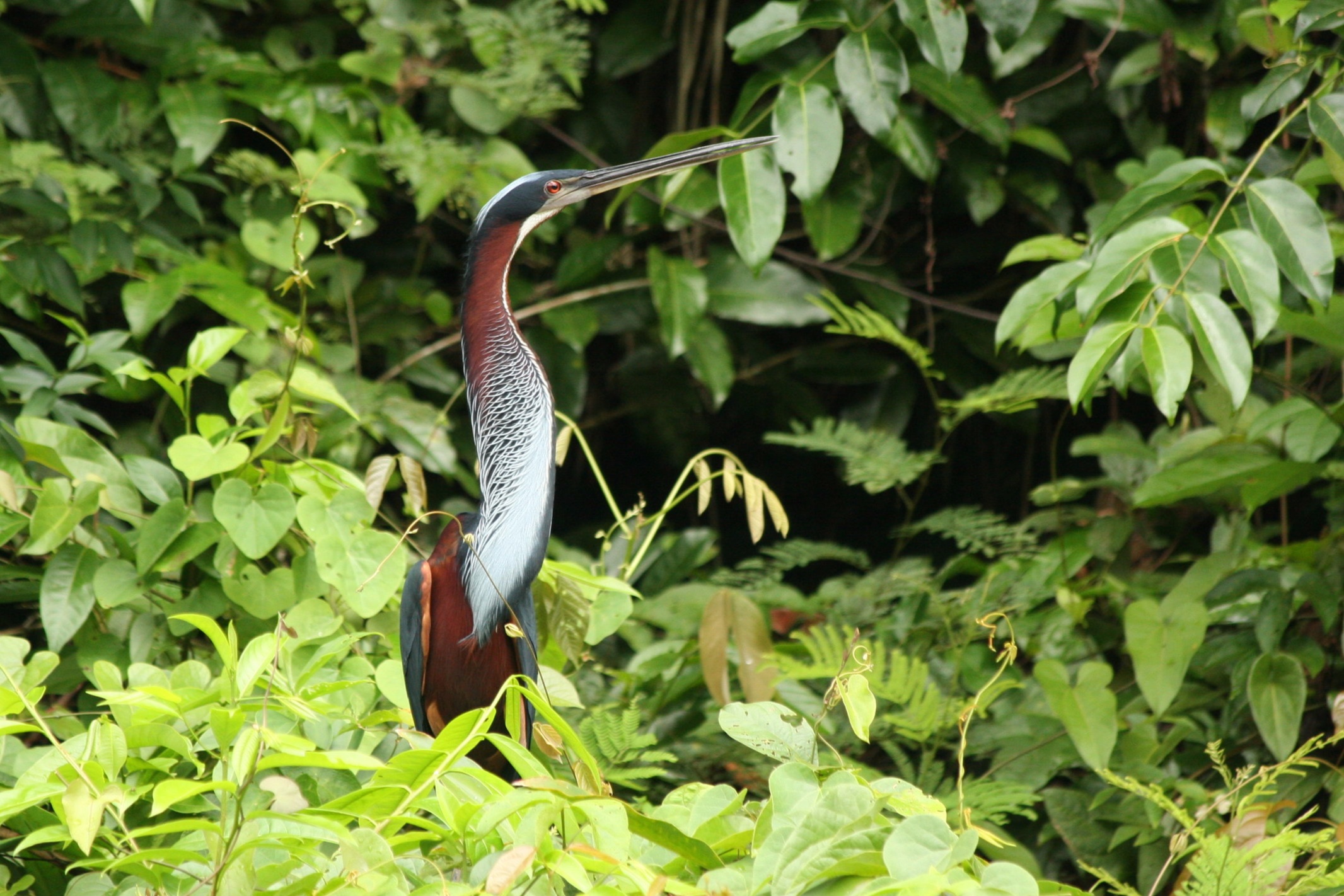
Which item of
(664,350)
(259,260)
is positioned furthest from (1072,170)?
(259,260)

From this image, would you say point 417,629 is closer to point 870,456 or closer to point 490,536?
point 490,536

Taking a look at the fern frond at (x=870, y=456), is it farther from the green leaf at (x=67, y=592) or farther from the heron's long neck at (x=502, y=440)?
the green leaf at (x=67, y=592)

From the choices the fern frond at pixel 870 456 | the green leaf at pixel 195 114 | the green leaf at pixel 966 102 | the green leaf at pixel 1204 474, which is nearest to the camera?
the green leaf at pixel 1204 474

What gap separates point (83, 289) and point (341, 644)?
1.44 metres

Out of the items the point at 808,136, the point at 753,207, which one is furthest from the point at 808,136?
the point at 753,207

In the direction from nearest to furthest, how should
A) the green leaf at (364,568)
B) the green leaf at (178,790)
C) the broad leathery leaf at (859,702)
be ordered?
the green leaf at (178,790) < the broad leathery leaf at (859,702) < the green leaf at (364,568)

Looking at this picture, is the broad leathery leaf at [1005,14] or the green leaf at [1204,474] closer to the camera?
the broad leathery leaf at [1005,14]

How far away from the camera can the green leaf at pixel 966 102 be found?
2498 millimetres

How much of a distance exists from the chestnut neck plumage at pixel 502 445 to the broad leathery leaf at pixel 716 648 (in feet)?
1.42

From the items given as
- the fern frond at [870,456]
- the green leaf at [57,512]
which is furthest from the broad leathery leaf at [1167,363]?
the green leaf at [57,512]

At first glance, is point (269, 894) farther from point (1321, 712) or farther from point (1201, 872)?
point (1321, 712)

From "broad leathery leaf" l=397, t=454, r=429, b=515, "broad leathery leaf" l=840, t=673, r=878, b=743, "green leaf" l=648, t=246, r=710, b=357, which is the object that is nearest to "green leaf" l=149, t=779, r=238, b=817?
"broad leathery leaf" l=840, t=673, r=878, b=743

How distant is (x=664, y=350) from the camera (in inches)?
115

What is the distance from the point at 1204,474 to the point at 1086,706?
447 mm
